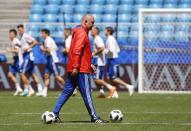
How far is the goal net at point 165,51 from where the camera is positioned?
2809cm

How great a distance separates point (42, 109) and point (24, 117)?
8.97ft

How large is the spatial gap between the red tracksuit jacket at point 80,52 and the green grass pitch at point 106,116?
3.58 ft

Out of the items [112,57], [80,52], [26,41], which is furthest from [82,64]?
[26,41]

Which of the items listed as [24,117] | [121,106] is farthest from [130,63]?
[24,117]

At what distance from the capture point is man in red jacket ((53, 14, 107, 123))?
14328 millimetres

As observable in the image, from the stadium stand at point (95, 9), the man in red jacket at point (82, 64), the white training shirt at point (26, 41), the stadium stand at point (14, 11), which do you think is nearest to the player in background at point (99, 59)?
the white training shirt at point (26, 41)

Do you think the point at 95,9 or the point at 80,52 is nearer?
the point at 80,52

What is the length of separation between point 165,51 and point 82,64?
14309 millimetres

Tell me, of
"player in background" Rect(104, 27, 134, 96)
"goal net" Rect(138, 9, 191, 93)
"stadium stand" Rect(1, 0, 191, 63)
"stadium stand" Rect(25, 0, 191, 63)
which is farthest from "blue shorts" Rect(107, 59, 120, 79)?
"stadium stand" Rect(25, 0, 191, 63)

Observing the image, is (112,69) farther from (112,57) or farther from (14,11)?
(14,11)

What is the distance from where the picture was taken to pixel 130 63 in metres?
30.2

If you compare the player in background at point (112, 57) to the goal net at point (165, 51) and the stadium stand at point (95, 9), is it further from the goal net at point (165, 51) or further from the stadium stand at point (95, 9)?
the stadium stand at point (95, 9)

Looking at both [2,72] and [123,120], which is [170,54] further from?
[123,120]

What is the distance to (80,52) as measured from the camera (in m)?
14.3
